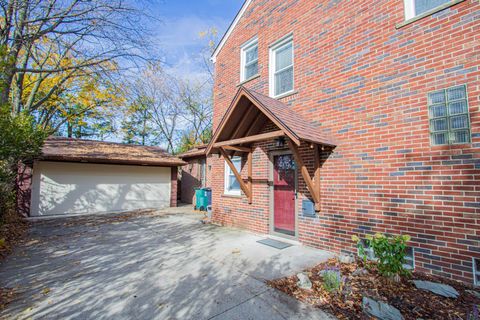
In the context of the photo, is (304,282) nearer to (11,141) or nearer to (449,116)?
(449,116)

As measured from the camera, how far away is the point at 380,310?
260 cm

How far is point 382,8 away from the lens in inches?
172

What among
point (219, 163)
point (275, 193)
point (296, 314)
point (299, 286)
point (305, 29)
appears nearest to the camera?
point (296, 314)

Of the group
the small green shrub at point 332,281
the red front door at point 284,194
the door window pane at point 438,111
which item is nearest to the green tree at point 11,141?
the red front door at point 284,194

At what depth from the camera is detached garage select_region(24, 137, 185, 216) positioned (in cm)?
974

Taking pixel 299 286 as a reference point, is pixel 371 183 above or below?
above

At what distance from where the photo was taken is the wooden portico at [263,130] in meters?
Result: 4.51

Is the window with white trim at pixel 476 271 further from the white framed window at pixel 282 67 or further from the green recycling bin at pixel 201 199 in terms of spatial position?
the green recycling bin at pixel 201 199

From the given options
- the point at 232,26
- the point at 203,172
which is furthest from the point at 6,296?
the point at 203,172

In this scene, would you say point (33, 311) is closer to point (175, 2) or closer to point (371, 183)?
point (371, 183)

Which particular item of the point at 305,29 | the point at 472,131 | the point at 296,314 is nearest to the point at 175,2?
the point at 305,29

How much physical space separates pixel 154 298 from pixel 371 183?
168 inches

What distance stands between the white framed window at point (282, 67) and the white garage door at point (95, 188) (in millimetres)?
9277

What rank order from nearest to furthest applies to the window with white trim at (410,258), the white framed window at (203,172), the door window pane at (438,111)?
1. the door window pane at (438,111)
2. the window with white trim at (410,258)
3. the white framed window at (203,172)
